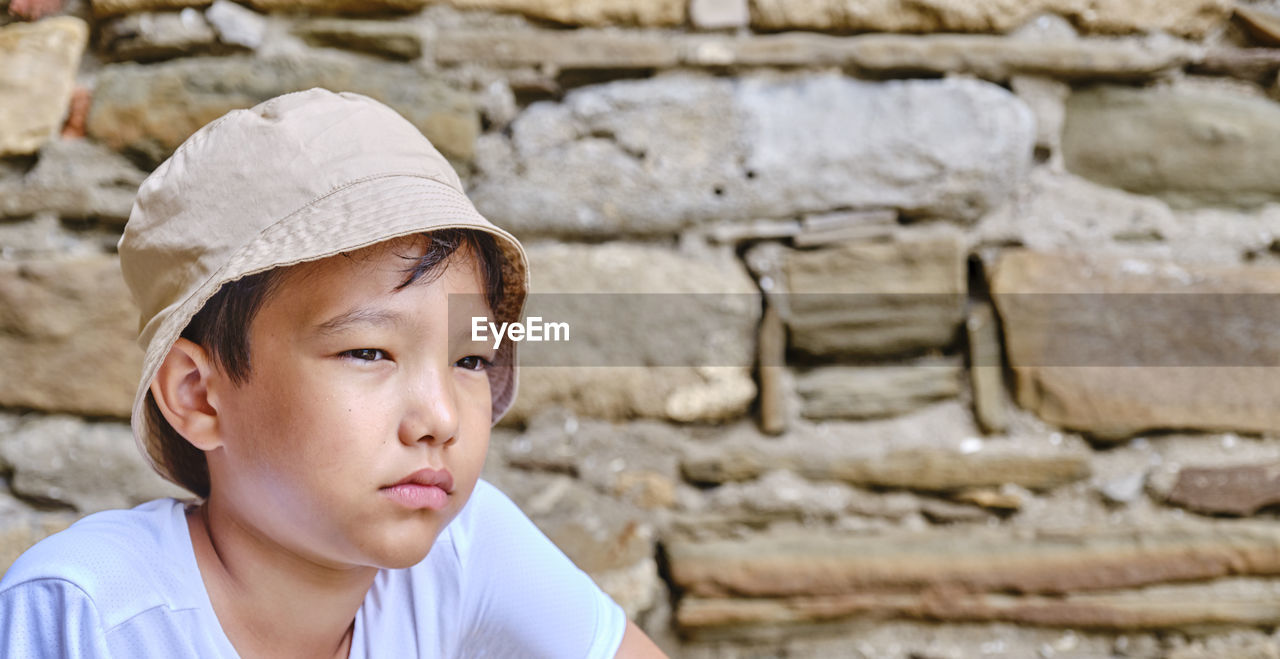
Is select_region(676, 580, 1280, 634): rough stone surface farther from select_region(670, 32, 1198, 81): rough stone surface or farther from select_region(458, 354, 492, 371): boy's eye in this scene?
select_region(670, 32, 1198, 81): rough stone surface

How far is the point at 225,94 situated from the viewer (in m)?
1.21

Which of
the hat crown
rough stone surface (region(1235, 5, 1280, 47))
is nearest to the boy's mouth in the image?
the hat crown

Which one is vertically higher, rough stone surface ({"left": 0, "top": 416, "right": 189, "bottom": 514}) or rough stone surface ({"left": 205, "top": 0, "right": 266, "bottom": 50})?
rough stone surface ({"left": 205, "top": 0, "right": 266, "bottom": 50})

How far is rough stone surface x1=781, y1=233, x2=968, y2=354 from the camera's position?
128 cm

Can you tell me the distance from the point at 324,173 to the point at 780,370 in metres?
0.74

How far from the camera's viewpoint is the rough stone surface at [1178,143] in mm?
1311

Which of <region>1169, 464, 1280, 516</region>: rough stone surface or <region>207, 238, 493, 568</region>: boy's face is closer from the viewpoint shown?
<region>207, 238, 493, 568</region>: boy's face

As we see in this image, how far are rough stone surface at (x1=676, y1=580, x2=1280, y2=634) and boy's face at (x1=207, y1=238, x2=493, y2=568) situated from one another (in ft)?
1.97

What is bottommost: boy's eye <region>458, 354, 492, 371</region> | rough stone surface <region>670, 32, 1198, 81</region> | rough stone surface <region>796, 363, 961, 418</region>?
rough stone surface <region>796, 363, 961, 418</region>

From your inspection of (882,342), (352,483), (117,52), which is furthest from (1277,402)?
(117,52)

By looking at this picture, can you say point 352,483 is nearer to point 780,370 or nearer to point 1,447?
point 780,370

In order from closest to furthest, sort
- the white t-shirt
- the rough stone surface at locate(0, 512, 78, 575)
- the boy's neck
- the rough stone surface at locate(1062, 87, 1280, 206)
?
the white t-shirt, the boy's neck, the rough stone surface at locate(0, 512, 78, 575), the rough stone surface at locate(1062, 87, 1280, 206)

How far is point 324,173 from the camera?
0.73 meters

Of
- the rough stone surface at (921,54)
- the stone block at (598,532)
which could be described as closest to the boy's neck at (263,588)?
the stone block at (598,532)
